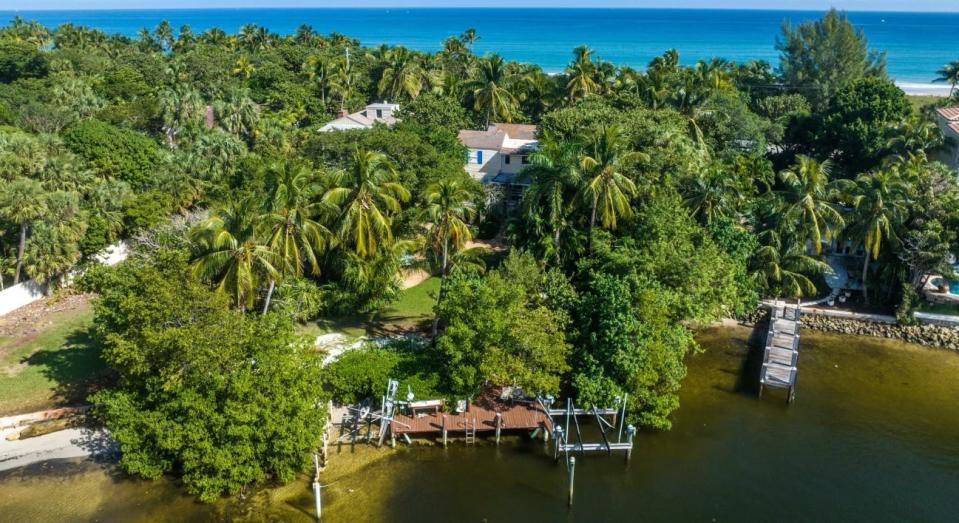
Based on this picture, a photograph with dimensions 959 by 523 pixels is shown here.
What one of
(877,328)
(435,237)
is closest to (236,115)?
(435,237)

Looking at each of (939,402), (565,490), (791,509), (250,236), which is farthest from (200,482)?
(939,402)

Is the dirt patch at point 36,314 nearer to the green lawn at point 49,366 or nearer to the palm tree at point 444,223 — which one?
the green lawn at point 49,366

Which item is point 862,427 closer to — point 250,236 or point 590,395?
point 590,395

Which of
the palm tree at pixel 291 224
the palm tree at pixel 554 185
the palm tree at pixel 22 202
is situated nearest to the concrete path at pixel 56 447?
the palm tree at pixel 291 224

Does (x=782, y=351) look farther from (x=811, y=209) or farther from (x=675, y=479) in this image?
(x=675, y=479)

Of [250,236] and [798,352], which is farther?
[798,352]

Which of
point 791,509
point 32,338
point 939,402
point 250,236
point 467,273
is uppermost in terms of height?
point 250,236
